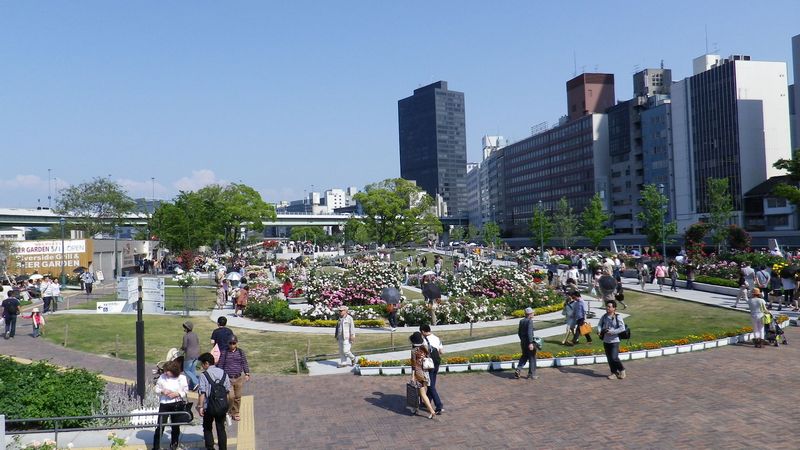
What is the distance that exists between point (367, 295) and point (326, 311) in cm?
311

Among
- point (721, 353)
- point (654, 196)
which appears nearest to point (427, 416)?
point (721, 353)

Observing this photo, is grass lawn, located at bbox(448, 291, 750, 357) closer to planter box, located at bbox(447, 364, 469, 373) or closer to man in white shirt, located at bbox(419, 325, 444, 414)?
planter box, located at bbox(447, 364, 469, 373)

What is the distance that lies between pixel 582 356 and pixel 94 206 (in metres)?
71.0

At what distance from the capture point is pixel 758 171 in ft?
278

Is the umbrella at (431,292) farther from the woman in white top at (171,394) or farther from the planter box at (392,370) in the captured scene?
the woman in white top at (171,394)

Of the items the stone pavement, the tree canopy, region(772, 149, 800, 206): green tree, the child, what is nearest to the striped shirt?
the stone pavement

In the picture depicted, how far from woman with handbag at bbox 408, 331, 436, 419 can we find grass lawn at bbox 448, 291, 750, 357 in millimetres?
5574

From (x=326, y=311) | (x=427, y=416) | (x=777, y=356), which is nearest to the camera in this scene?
(x=427, y=416)

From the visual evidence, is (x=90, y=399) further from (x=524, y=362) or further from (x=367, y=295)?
(x=367, y=295)

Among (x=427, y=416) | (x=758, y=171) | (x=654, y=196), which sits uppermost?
(x=758, y=171)

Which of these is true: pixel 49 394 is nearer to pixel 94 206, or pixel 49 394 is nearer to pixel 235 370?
pixel 235 370

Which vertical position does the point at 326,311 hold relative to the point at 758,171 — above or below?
below

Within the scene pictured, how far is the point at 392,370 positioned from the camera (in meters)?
15.1

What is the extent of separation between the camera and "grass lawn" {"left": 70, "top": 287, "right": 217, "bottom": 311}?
29719 mm
